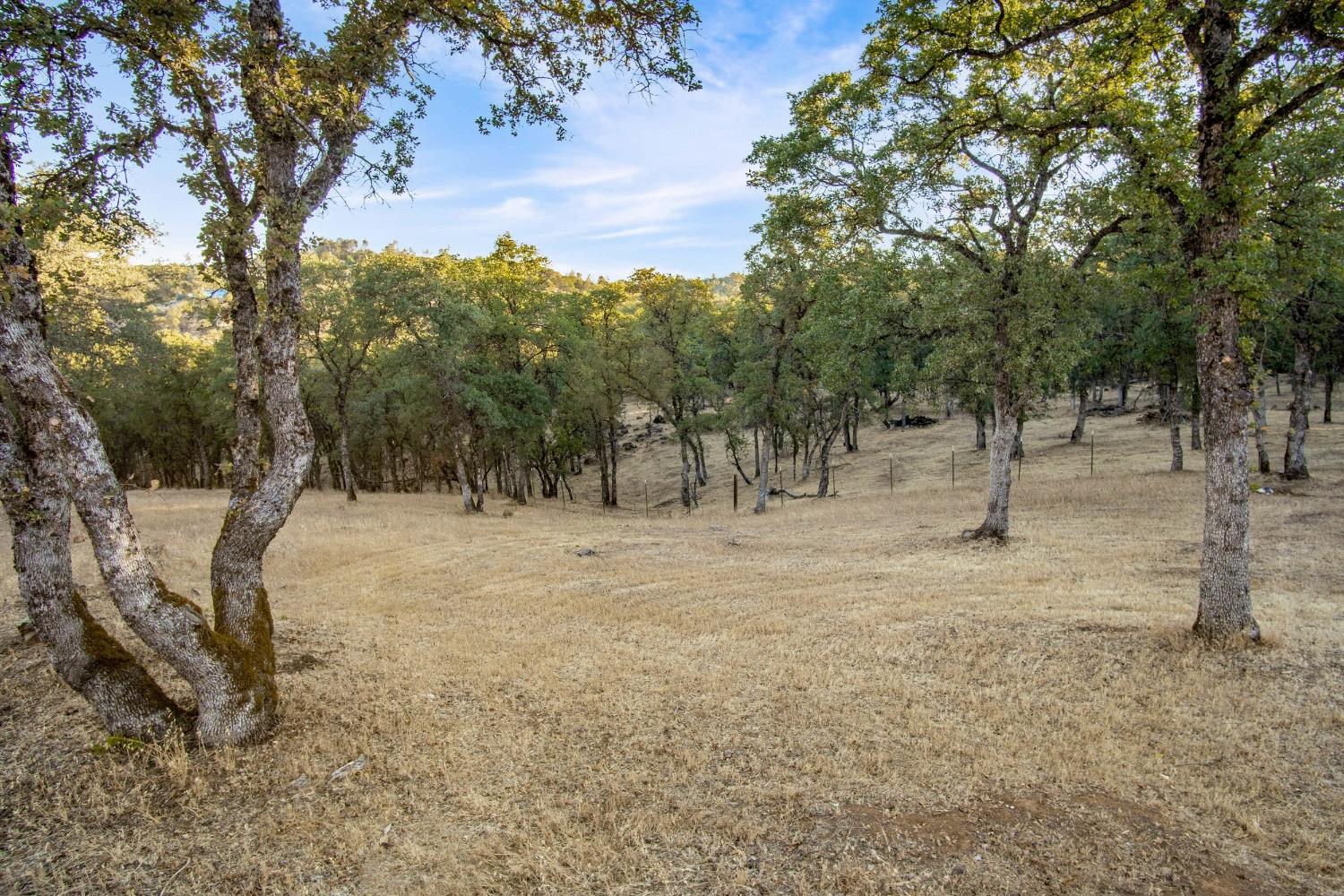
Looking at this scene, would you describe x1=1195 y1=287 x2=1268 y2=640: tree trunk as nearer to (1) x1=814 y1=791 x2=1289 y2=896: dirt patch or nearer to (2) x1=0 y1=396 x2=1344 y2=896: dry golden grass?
(2) x1=0 y1=396 x2=1344 y2=896: dry golden grass

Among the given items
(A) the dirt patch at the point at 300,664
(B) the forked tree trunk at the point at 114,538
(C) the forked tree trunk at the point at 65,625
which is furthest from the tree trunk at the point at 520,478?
(B) the forked tree trunk at the point at 114,538

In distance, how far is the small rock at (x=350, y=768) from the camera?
232 inches

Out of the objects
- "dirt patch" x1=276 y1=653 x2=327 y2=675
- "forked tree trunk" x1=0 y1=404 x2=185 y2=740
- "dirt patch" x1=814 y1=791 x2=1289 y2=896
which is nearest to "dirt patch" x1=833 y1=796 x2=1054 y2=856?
"dirt patch" x1=814 y1=791 x2=1289 y2=896

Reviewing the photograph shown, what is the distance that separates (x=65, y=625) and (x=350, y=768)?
3.07 metres

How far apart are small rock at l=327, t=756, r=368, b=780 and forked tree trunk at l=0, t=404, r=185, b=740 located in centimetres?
166

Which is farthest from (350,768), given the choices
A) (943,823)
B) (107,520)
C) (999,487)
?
(999,487)

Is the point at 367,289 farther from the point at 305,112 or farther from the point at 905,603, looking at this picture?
the point at 905,603

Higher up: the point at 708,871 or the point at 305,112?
the point at 305,112

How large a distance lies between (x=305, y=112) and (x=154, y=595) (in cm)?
467

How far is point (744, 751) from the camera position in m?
6.28

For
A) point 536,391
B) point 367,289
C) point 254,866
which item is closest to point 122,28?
point 254,866

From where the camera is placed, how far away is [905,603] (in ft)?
37.5

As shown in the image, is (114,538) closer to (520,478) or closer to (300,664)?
(300,664)

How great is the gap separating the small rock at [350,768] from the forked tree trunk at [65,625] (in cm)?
166
